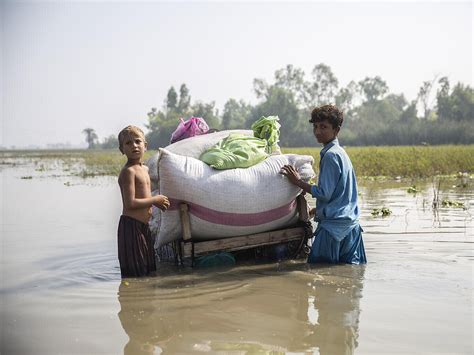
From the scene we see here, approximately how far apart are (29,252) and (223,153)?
252 cm

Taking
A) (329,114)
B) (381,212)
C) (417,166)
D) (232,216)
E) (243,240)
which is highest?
(329,114)

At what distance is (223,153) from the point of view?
443cm

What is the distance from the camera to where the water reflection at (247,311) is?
294 cm

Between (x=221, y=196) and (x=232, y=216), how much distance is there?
7.6 inches

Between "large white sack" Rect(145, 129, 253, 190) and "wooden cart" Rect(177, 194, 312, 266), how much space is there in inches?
15.3

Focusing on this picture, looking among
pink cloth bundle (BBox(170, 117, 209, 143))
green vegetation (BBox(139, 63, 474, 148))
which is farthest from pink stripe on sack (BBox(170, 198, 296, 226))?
green vegetation (BBox(139, 63, 474, 148))

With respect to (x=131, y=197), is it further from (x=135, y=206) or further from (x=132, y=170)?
(x=132, y=170)

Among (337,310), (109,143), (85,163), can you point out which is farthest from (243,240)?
(109,143)

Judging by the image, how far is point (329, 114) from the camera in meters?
4.39

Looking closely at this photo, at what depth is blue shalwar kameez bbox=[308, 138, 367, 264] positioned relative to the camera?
4.33m

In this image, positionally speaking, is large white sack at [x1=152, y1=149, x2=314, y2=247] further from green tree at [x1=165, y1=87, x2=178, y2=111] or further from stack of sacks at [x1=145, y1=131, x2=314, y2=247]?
green tree at [x1=165, y1=87, x2=178, y2=111]

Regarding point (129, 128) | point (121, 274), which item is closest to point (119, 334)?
point (121, 274)

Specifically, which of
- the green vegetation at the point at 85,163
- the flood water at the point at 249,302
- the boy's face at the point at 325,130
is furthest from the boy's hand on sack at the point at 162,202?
the green vegetation at the point at 85,163

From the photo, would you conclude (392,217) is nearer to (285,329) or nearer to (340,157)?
(340,157)
